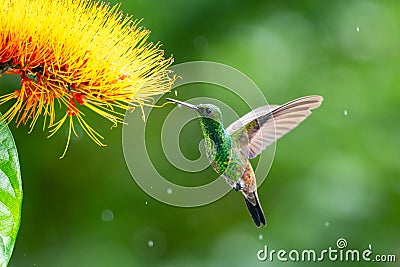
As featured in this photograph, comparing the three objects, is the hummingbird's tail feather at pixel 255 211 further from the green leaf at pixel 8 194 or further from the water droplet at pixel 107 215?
the water droplet at pixel 107 215

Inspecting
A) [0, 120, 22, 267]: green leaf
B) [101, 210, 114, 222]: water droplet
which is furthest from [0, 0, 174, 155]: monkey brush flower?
[101, 210, 114, 222]: water droplet

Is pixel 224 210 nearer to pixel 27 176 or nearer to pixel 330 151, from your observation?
pixel 330 151

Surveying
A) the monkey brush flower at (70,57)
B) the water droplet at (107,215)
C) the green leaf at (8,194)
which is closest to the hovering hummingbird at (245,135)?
the monkey brush flower at (70,57)

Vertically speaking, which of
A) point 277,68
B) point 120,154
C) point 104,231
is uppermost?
point 277,68

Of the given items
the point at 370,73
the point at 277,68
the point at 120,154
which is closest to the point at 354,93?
the point at 370,73

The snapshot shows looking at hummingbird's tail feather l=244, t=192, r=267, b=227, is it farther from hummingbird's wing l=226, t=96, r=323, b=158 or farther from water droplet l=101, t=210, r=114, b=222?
water droplet l=101, t=210, r=114, b=222
